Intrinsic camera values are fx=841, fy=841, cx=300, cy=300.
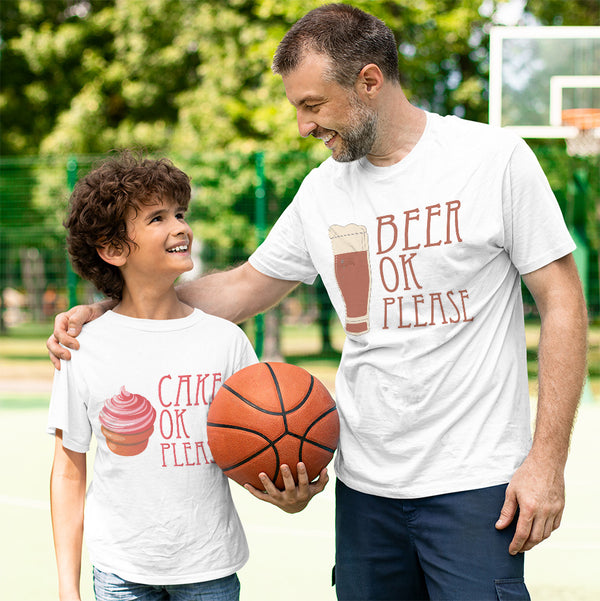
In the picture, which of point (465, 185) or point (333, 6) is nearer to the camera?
point (465, 185)

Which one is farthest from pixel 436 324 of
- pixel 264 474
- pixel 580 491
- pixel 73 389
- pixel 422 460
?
pixel 580 491

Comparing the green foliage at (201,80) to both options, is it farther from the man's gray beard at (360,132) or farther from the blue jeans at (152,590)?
the blue jeans at (152,590)

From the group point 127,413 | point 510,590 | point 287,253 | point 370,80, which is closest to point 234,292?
point 287,253

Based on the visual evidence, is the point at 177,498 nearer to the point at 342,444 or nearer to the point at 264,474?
the point at 264,474

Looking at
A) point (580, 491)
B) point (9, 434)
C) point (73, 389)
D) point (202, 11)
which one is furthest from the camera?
point (202, 11)

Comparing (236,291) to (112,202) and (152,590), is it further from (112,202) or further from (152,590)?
(152,590)

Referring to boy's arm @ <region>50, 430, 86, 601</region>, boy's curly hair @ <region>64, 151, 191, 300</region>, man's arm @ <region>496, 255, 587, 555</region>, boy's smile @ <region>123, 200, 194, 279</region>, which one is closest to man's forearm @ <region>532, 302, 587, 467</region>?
man's arm @ <region>496, 255, 587, 555</region>

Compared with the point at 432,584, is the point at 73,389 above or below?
above

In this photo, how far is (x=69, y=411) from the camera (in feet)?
8.14

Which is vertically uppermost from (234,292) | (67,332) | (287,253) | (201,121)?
(201,121)

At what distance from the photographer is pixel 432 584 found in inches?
95.2

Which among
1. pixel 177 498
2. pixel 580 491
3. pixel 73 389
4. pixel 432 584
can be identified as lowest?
pixel 580 491

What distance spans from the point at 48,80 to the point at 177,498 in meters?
18.7

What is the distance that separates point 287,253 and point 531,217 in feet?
2.94
